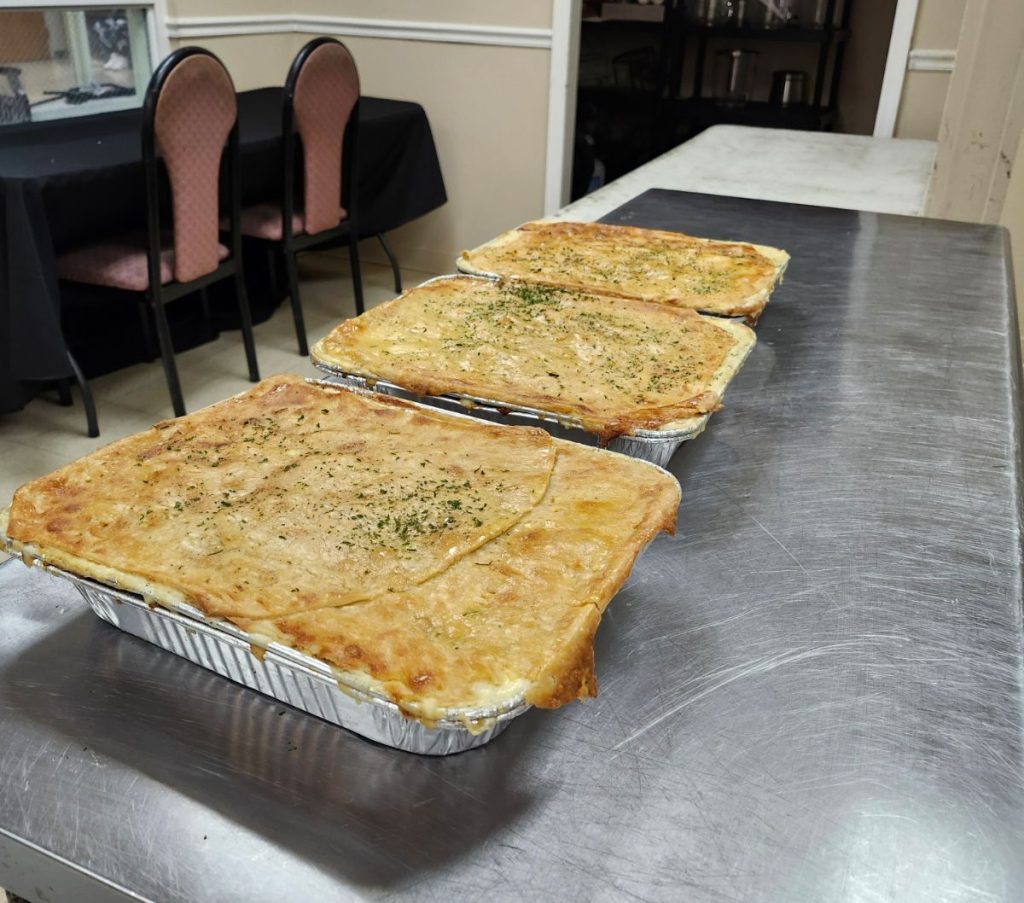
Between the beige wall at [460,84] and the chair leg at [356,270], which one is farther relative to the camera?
the beige wall at [460,84]

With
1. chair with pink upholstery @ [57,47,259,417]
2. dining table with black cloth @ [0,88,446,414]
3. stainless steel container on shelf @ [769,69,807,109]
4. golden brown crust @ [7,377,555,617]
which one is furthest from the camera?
stainless steel container on shelf @ [769,69,807,109]

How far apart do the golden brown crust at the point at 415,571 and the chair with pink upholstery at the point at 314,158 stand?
7.17ft

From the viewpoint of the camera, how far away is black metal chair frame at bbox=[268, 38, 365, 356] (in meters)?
2.70

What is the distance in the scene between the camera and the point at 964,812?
54cm

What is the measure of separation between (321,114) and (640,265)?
73.2 inches

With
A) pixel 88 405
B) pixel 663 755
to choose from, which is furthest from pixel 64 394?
pixel 663 755

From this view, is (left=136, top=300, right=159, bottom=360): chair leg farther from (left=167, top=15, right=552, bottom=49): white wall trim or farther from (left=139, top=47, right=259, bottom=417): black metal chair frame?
(left=167, top=15, right=552, bottom=49): white wall trim

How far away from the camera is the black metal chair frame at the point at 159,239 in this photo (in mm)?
2178

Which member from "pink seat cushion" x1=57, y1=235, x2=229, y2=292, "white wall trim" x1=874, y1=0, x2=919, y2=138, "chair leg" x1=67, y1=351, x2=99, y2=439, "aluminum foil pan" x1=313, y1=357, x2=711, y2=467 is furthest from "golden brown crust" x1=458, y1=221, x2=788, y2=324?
"white wall trim" x1=874, y1=0, x2=919, y2=138

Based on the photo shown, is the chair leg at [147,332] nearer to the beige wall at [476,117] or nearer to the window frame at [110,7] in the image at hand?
the window frame at [110,7]

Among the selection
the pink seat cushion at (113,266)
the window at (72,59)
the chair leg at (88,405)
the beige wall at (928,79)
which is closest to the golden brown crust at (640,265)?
the pink seat cushion at (113,266)

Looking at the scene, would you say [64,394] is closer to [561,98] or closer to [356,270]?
[356,270]

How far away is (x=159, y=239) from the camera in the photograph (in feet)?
7.68

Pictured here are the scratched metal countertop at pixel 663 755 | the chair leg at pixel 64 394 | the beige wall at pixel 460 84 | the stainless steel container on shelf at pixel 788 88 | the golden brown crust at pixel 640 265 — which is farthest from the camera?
the stainless steel container on shelf at pixel 788 88
